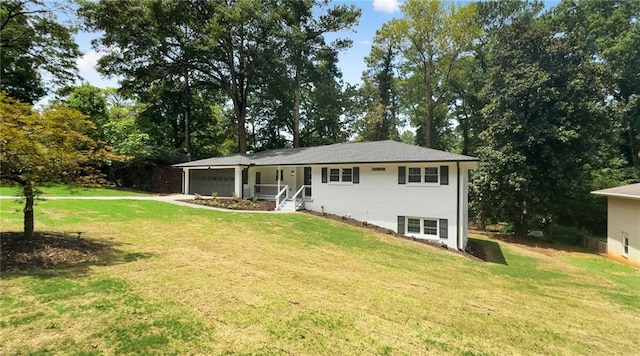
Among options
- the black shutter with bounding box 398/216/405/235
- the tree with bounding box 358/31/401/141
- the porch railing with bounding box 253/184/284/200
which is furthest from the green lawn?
the tree with bounding box 358/31/401/141

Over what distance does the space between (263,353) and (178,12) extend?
30056mm

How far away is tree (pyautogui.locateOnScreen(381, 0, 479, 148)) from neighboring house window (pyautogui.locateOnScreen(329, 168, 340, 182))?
56.9ft

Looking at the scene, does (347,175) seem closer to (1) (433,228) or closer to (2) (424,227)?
(2) (424,227)

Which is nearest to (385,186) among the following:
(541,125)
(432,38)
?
(541,125)

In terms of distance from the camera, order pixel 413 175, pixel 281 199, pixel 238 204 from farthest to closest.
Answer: pixel 281 199, pixel 238 204, pixel 413 175

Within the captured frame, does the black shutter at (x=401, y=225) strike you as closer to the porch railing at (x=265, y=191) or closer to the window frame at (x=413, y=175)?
the window frame at (x=413, y=175)

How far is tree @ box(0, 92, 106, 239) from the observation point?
237 inches

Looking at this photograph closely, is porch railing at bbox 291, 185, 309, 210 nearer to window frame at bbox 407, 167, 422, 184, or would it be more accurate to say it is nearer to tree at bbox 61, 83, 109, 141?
window frame at bbox 407, 167, 422, 184

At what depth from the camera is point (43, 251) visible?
686cm

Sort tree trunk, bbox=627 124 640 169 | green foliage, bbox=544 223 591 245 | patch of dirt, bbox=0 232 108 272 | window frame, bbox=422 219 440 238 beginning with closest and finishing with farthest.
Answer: patch of dirt, bbox=0 232 108 272, window frame, bbox=422 219 440 238, green foliage, bbox=544 223 591 245, tree trunk, bbox=627 124 640 169

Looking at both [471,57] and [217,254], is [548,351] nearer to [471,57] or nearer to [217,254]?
[217,254]

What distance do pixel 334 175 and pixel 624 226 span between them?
635 inches

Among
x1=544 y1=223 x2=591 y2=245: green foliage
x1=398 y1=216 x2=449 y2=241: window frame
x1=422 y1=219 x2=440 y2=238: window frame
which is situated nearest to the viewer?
x1=398 y1=216 x2=449 y2=241: window frame

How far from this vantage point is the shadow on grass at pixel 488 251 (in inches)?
602
